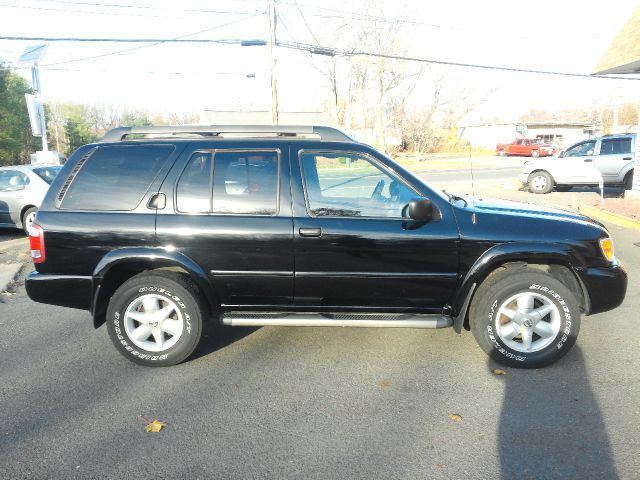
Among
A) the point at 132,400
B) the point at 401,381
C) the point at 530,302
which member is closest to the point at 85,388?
the point at 132,400

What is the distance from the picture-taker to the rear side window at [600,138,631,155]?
14656mm

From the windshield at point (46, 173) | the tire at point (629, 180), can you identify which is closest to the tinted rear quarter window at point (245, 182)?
the windshield at point (46, 173)

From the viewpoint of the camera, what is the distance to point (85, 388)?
12.1ft

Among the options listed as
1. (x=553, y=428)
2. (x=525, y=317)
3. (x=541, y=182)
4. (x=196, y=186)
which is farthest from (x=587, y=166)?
(x=196, y=186)

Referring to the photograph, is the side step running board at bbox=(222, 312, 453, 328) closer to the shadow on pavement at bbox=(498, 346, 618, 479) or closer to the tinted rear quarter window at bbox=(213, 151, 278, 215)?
the shadow on pavement at bbox=(498, 346, 618, 479)

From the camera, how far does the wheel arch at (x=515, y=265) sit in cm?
373

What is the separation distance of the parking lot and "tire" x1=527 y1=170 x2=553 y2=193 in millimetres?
11897

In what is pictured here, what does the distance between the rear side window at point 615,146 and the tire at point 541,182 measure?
64.9 inches

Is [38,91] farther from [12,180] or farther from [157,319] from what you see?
[157,319]

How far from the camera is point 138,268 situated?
4008 mm

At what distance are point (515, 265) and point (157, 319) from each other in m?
2.93

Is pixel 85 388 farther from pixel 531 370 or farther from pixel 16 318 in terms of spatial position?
pixel 531 370

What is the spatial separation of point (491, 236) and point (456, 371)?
3.58 ft

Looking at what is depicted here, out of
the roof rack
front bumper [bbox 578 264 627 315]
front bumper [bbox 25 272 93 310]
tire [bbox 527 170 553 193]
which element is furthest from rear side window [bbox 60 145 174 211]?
tire [bbox 527 170 553 193]
